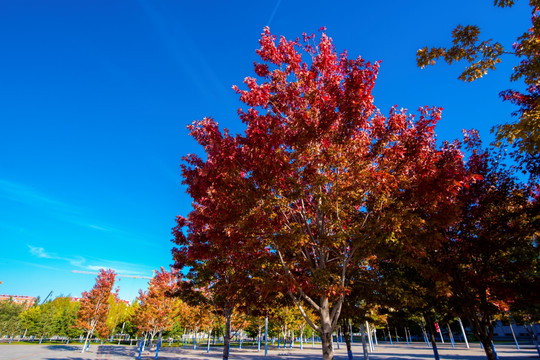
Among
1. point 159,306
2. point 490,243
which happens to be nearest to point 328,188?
point 490,243

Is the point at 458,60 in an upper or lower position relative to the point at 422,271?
upper

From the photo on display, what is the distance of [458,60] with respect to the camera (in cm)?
558

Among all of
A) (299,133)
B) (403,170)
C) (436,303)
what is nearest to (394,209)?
(403,170)

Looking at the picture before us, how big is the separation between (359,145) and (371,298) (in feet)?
20.1

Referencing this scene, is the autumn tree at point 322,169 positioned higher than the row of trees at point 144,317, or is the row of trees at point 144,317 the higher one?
the autumn tree at point 322,169

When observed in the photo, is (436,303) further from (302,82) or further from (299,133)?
(302,82)

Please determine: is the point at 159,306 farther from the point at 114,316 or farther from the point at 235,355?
the point at 114,316

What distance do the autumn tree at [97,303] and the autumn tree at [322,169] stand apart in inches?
1388

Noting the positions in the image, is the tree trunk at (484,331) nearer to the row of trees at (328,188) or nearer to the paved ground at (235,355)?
the row of trees at (328,188)

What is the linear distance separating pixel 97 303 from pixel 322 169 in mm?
37869

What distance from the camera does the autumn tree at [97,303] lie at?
31.8 m

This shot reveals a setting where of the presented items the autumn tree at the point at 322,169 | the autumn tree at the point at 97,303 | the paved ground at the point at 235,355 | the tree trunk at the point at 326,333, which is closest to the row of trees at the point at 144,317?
the autumn tree at the point at 97,303

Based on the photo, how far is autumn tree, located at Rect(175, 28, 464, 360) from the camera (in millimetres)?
6059

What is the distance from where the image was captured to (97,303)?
32.4m
